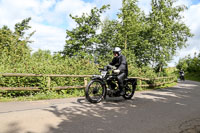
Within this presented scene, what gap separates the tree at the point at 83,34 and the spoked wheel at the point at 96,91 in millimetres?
25711

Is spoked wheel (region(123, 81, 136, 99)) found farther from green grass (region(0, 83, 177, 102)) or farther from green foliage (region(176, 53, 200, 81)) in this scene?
green foliage (region(176, 53, 200, 81))

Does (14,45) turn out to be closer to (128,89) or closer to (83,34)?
(128,89)

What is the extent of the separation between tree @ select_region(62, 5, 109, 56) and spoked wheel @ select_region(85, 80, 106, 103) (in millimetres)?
25711

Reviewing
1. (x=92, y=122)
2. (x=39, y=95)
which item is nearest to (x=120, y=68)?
(x=92, y=122)

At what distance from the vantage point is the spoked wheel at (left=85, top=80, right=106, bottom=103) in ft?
21.4

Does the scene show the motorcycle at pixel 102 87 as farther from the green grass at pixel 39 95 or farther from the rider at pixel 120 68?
the green grass at pixel 39 95

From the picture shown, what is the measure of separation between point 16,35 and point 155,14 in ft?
67.2

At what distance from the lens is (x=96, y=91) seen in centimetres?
671

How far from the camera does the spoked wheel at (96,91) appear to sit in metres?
6.52

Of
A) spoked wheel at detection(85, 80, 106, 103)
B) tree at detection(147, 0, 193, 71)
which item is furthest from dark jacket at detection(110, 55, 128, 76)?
tree at detection(147, 0, 193, 71)

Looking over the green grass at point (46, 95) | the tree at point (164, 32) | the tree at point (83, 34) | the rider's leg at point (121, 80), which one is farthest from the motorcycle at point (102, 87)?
the tree at point (83, 34)

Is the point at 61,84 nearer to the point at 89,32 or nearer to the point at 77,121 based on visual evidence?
the point at 77,121

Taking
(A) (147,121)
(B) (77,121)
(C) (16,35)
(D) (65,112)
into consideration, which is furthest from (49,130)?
(C) (16,35)

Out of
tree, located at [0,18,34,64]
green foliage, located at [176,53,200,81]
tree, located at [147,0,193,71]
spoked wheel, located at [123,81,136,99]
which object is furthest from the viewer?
green foliage, located at [176,53,200,81]
